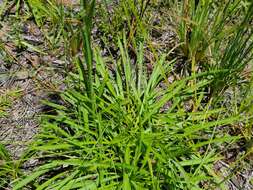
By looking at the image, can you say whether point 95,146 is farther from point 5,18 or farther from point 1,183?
point 5,18

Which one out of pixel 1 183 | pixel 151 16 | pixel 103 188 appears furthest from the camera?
pixel 151 16

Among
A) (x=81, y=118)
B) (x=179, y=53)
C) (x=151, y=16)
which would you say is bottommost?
(x=81, y=118)

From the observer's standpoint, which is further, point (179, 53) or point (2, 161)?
point (179, 53)

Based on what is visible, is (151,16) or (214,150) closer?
(214,150)

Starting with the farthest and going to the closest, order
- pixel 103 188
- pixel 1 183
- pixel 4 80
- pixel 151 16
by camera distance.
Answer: pixel 151 16, pixel 4 80, pixel 1 183, pixel 103 188

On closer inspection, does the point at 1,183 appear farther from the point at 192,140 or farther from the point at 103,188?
the point at 192,140

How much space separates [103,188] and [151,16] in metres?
0.81

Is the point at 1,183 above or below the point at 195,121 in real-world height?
below

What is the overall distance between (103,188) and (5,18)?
909mm

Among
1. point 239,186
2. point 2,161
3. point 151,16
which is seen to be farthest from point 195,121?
point 2,161

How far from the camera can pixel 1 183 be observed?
1.33 metres

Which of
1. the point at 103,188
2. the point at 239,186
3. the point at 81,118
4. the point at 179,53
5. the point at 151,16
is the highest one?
the point at 151,16

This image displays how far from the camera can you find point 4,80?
1.56m

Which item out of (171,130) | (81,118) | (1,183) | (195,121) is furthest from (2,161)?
(195,121)
